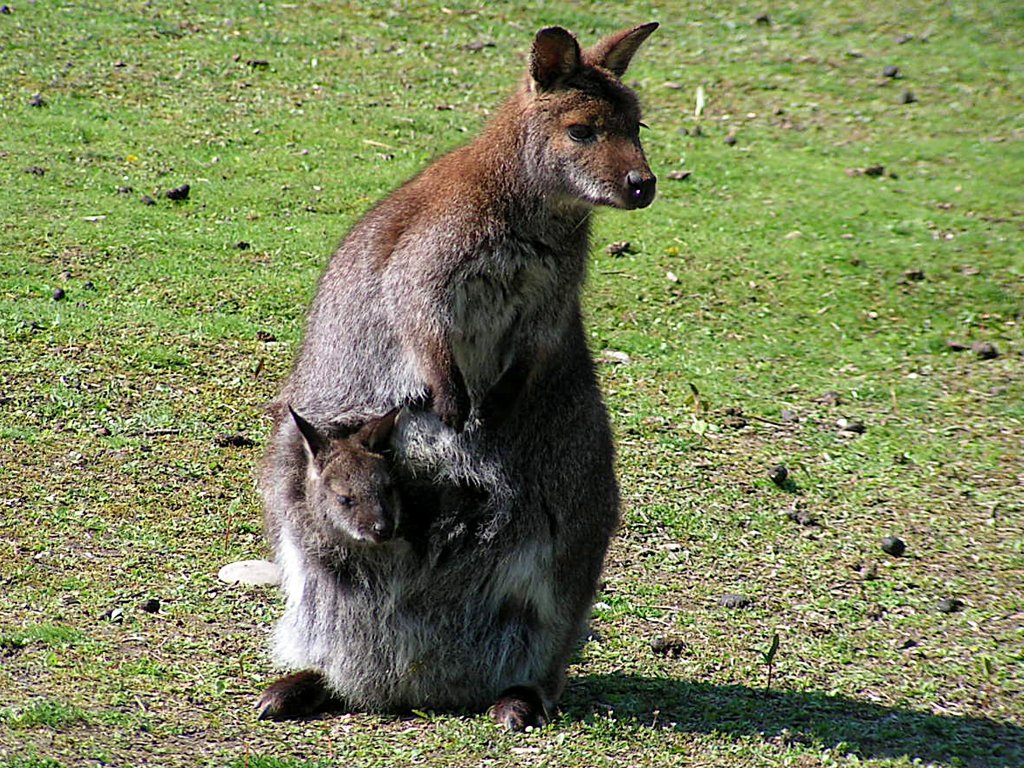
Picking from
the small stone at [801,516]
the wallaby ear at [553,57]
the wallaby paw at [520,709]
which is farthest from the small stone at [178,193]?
the wallaby paw at [520,709]

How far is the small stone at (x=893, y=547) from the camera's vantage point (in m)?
5.32

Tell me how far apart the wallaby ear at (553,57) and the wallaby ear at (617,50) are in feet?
0.34

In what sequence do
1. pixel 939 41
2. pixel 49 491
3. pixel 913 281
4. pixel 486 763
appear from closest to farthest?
pixel 486 763
pixel 49 491
pixel 913 281
pixel 939 41

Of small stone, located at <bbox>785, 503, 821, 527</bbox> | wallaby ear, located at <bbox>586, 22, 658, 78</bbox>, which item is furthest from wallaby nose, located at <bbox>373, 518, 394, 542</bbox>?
small stone, located at <bbox>785, 503, 821, 527</bbox>

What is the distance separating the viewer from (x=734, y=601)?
488 centimetres

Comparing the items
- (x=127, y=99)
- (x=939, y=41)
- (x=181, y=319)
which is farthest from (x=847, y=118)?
(x=181, y=319)

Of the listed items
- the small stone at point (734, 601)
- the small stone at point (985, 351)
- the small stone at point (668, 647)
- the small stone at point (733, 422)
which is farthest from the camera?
the small stone at point (985, 351)

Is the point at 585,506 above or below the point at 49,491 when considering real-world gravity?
above

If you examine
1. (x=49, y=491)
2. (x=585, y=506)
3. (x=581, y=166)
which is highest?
(x=581, y=166)

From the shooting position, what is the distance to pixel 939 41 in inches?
444

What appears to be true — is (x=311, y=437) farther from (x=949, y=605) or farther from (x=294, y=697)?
(x=949, y=605)

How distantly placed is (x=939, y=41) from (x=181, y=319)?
24.1 feet

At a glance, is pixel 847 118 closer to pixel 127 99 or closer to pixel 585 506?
pixel 127 99

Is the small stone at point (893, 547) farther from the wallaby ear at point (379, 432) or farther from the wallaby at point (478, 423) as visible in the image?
the wallaby ear at point (379, 432)
